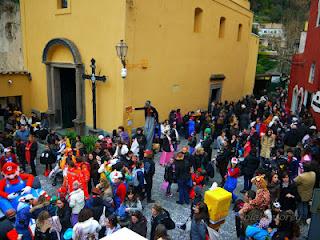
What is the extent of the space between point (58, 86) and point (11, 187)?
28.4 feet

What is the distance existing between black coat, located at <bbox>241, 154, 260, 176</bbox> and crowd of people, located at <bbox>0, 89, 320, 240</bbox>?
1.1 inches

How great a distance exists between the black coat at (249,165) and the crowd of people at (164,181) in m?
0.03

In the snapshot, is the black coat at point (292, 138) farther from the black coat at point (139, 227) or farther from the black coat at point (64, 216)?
the black coat at point (64, 216)

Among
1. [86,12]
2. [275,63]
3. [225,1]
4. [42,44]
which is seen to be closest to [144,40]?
[86,12]

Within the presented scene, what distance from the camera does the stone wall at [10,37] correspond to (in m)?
15.4

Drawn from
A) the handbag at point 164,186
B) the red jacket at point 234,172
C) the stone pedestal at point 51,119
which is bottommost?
the handbag at point 164,186

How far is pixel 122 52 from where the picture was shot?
10.7 meters

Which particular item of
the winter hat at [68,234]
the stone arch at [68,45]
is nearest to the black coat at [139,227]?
the winter hat at [68,234]

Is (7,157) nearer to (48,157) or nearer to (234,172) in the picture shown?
(48,157)

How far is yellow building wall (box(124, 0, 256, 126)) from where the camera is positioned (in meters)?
11.9

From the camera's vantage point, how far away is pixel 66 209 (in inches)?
218

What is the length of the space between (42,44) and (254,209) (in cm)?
1267

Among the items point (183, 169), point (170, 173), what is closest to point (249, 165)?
point (183, 169)

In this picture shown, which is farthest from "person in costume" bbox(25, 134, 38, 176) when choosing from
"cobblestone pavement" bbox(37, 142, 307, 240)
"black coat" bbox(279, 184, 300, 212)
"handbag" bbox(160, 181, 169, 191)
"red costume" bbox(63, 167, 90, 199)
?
"black coat" bbox(279, 184, 300, 212)
